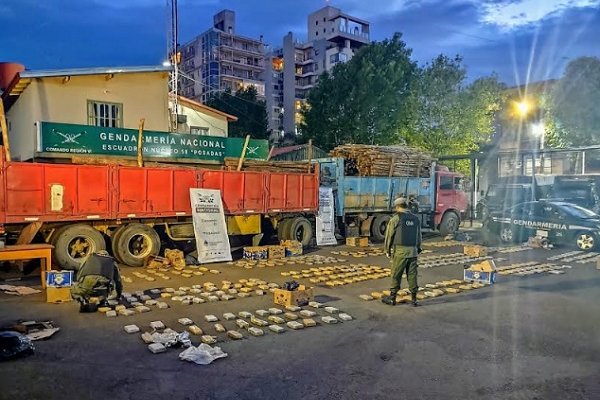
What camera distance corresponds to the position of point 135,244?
1198 cm

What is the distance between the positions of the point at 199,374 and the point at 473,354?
3.19m

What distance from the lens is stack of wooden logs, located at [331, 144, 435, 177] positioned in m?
17.7

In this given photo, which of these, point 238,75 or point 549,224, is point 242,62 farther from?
point 549,224

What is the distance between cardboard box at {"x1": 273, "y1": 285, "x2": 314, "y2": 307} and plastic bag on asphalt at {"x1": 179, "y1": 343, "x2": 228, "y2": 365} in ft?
7.69

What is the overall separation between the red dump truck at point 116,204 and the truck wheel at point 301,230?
0.74 m

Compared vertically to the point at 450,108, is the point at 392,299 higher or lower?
lower

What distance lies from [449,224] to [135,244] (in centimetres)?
1278

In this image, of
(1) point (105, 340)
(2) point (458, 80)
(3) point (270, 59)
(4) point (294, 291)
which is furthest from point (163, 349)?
(3) point (270, 59)

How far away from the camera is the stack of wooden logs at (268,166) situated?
14156 millimetres

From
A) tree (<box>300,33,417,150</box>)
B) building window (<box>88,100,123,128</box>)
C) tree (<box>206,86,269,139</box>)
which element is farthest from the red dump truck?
tree (<box>206,86,269,139</box>)

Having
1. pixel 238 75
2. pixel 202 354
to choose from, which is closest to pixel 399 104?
pixel 202 354

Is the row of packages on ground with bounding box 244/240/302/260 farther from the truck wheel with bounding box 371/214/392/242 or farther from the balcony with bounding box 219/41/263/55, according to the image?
the balcony with bounding box 219/41/263/55

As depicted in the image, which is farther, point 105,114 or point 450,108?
point 450,108

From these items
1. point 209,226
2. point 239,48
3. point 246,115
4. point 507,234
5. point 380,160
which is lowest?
point 507,234
